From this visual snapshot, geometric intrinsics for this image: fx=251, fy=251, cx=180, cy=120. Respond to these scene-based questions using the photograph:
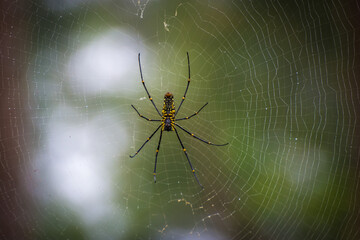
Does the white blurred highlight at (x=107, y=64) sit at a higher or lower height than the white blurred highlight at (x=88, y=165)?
higher

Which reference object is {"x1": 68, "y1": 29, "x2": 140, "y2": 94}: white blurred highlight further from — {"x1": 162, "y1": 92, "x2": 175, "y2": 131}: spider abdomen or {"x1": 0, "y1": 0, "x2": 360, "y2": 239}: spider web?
{"x1": 162, "y1": 92, "x2": 175, "y2": 131}: spider abdomen

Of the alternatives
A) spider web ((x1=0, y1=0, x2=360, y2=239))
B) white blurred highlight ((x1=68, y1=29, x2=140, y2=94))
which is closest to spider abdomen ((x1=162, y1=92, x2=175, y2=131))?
spider web ((x1=0, y1=0, x2=360, y2=239))

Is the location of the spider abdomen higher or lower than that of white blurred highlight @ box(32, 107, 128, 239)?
higher

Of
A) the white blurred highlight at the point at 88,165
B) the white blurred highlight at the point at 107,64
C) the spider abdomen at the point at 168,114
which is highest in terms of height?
the white blurred highlight at the point at 107,64

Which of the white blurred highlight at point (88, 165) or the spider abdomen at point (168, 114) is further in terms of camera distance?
the white blurred highlight at point (88, 165)

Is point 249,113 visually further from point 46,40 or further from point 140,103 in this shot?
point 46,40

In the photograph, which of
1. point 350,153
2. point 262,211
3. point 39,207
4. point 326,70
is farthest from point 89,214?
point 326,70

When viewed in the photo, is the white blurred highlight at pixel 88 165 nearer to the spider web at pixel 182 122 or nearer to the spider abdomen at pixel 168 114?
the spider web at pixel 182 122

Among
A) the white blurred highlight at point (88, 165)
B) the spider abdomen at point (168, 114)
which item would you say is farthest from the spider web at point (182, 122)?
the spider abdomen at point (168, 114)
